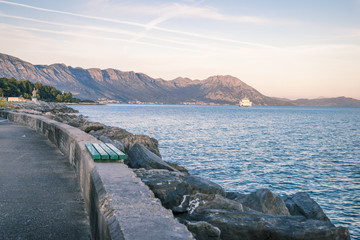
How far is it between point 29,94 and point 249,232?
13207cm

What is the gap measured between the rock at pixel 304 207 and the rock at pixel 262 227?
401 centimetres

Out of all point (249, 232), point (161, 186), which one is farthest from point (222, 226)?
point (161, 186)

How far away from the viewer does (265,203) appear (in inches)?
310

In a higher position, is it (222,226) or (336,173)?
(222,226)

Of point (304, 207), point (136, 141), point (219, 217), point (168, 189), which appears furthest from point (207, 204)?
point (136, 141)

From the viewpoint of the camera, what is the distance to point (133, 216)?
9.68 feet

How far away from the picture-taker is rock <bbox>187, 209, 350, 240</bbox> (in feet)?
15.6

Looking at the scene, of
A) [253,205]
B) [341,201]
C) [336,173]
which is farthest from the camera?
[336,173]

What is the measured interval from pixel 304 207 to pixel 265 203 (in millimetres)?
2358

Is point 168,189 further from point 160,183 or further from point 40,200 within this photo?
point 40,200

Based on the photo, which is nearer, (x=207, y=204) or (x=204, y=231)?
(x=204, y=231)

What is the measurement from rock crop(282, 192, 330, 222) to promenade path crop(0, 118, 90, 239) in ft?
21.0

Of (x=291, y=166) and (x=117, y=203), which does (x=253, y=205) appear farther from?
(x=291, y=166)

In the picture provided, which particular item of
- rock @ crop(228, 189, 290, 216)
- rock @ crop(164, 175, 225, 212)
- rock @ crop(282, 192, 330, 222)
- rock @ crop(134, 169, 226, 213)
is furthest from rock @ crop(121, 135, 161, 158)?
rock @ crop(134, 169, 226, 213)
